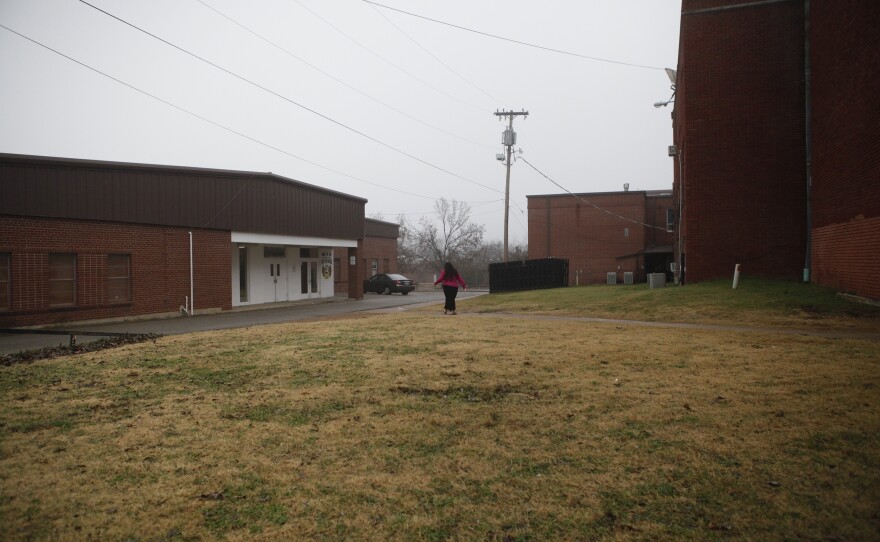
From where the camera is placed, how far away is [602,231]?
44.3 metres

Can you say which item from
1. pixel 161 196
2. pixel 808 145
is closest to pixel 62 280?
pixel 161 196

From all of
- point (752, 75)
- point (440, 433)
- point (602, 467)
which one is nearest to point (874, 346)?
point (602, 467)

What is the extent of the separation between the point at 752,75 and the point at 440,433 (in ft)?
63.9

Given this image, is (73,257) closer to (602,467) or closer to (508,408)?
(508,408)

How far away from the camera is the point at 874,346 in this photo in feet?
27.3

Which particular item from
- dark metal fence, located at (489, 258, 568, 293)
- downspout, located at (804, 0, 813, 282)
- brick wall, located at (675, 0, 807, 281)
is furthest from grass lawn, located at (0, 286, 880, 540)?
dark metal fence, located at (489, 258, 568, 293)

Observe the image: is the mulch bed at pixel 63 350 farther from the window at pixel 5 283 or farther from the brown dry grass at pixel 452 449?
the window at pixel 5 283

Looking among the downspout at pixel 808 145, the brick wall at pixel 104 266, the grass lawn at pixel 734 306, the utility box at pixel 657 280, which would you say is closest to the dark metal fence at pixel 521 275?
the utility box at pixel 657 280

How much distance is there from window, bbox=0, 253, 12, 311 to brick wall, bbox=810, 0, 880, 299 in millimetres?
24201

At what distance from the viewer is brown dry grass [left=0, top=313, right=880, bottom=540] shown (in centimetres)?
327

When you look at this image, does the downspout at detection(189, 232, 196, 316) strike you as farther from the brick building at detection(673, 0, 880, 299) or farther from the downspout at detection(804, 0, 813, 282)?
the downspout at detection(804, 0, 813, 282)

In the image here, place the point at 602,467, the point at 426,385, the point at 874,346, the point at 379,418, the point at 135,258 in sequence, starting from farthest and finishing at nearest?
1. the point at 135,258
2. the point at 874,346
3. the point at 426,385
4. the point at 379,418
5. the point at 602,467

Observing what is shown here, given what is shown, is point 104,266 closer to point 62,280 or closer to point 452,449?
point 62,280

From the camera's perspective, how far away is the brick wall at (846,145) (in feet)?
40.0
